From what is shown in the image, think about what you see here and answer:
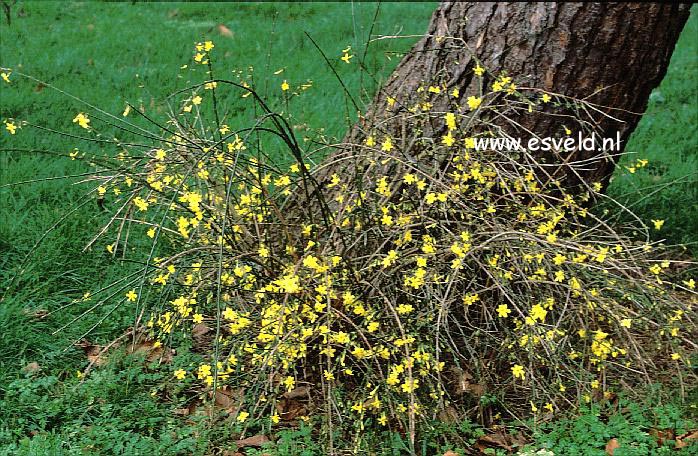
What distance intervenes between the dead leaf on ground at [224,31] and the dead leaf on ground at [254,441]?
4536mm

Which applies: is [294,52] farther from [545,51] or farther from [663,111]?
[545,51]

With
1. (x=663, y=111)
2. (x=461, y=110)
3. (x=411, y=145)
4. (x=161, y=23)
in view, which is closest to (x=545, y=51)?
(x=461, y=110)

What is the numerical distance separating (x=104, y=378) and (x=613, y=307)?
5.63ft

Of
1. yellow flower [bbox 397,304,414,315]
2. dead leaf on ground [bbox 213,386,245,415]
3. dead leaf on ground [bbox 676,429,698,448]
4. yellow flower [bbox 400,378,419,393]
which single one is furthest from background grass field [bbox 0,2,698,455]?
dead leaf on ground [bbox 676,429,698,448]

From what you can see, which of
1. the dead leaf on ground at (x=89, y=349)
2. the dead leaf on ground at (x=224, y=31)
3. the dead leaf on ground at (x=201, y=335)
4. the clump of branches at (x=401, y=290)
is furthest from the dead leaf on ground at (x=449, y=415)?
the dead leaf on ground at (x=224, y=31)

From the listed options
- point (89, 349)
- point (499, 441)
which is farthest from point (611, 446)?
point (89, 349)

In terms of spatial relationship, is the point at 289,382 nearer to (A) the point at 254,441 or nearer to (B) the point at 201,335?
(A) the point at 254,441

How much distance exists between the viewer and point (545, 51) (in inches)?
129

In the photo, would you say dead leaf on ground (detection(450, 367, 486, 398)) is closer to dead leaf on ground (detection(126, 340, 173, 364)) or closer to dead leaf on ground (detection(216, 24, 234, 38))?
dead leaf on ground (detection(126, 340, 173, 364))

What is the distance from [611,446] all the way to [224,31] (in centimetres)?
505

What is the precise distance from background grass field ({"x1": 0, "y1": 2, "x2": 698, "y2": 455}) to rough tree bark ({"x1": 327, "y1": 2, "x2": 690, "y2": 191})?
22cm

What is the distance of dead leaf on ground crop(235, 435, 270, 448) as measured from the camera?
105 inches

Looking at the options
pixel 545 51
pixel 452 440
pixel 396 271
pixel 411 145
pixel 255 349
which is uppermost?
pixel 545 51

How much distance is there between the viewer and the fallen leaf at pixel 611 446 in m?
2.55
